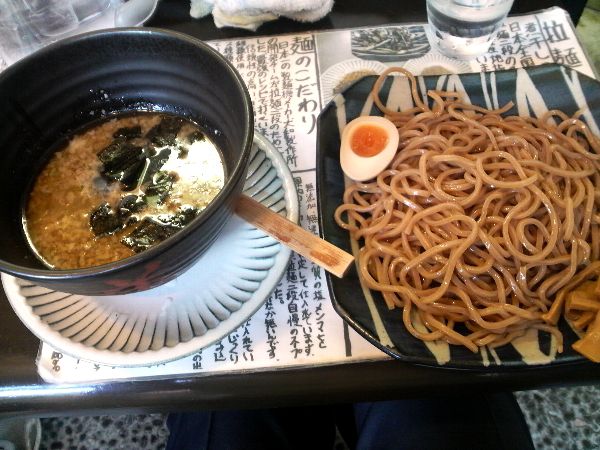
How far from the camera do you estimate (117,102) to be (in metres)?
1.18

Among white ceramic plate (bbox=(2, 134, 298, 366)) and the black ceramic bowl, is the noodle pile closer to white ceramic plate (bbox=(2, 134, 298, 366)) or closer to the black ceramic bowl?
white ceramic plate (bbox=(2, 134, 298, 366))

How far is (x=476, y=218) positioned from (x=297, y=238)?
0.58 m

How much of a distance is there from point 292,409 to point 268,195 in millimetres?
845

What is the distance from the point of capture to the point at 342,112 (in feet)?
4.51

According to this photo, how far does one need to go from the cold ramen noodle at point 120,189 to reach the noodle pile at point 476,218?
15.8 inches

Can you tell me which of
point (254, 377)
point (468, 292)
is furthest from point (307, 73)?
point (254, 377)

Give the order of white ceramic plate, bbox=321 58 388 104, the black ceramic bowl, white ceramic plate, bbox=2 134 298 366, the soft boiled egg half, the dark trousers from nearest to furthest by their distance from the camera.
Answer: the black ceramic bowl
white ceramic plate, bbox=2 134 298 366
the soft boiled egg half
the dark trousers
white ceramic plate, bbox=321 58 388 104

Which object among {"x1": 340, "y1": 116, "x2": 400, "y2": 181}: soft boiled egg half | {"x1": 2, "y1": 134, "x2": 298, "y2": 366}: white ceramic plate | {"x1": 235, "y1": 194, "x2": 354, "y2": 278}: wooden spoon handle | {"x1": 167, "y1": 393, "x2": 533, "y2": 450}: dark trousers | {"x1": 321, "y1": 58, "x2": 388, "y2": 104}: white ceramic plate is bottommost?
{"x1": 167, "y1": 393, "x2": 533, "y2": 450}: dark trousers

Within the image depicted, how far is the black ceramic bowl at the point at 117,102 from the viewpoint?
87 centimetres

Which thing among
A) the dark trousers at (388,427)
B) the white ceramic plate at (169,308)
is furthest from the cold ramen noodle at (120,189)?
the dark trousers at (388,427)

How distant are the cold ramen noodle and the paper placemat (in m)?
0.28

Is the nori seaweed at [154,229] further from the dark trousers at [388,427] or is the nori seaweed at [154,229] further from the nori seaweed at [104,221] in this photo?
the dark trousers at [388,427]

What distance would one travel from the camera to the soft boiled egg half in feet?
4.30

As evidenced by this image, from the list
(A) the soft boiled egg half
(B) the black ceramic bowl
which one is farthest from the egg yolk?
(B) the black ceramic bowl
